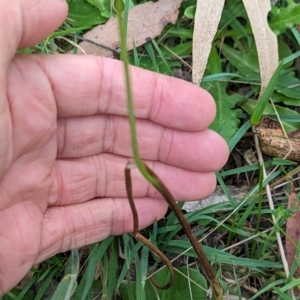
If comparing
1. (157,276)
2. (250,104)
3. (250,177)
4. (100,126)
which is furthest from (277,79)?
(157,276)

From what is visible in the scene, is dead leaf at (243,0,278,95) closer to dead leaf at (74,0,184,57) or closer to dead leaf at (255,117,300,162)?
dead leaf at (255,117,300,162)

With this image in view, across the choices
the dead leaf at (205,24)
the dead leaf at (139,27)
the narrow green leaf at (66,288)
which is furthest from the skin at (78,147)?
the dead leaf at (139,27)

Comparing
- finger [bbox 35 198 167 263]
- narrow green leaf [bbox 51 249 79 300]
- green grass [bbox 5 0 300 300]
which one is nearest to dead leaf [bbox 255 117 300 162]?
green grass [bbox 5 0 300 300]

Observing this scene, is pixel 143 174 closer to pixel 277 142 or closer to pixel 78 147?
pixel 78 147

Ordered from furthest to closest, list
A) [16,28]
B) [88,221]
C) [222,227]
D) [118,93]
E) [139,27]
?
[139,27] < [222,227] < [88,221] < [118,93] < [16,28]

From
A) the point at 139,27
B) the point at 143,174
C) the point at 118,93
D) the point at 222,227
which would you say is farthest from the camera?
the point at 139,27

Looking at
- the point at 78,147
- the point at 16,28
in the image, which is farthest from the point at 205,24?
the point at 16,28

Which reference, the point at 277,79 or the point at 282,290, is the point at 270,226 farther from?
the point at 277,79
